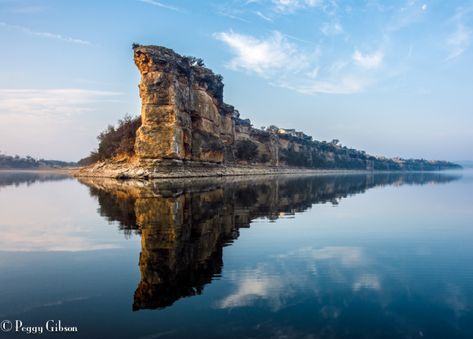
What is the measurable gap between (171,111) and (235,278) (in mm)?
45533

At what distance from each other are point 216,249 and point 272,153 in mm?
106600

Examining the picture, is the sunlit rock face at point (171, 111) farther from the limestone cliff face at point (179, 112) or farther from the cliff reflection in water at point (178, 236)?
the cliff reflection in water at point (178, 236)

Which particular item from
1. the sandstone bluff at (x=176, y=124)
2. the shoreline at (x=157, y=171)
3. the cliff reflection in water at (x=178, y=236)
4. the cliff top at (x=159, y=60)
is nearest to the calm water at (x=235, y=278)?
the cliff reflection in water at (x=178, y=236)

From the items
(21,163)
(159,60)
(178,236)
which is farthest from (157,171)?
(21,163)

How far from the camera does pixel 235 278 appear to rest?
296 inches

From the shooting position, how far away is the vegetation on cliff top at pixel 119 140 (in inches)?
2442

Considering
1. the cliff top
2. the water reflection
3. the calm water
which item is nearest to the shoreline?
the water reflection

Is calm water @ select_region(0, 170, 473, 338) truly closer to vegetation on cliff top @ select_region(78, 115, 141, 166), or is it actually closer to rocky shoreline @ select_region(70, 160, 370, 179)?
rocky shoreline @ select_region(70, 160, 370, 179)

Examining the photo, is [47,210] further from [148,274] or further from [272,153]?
[272,153]

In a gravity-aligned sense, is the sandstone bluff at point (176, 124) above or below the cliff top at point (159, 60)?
below

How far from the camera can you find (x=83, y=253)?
31.8 ft

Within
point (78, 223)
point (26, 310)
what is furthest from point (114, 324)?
point (78, 223)

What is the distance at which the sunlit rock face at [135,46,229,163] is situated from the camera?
49.4 meters

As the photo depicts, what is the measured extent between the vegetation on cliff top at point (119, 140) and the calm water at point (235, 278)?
48.6 metres
